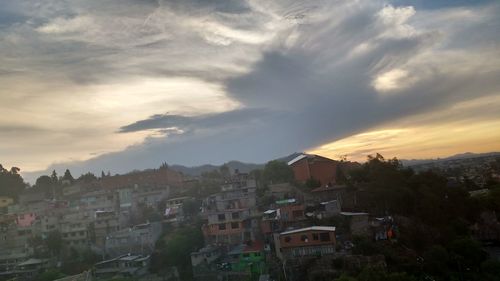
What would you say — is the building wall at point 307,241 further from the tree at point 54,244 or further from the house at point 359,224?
the tree at point 54,244

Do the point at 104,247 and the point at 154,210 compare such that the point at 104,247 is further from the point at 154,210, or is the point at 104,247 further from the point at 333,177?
the point at 333,177

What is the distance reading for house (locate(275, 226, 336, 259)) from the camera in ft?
77.2

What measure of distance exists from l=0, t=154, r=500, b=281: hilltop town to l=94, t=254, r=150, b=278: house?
0.06 m

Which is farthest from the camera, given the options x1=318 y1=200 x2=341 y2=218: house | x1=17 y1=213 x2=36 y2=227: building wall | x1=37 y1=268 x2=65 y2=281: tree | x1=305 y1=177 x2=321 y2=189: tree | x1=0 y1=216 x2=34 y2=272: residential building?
x1=17 y1=213 x2=36 y2=227: building wall

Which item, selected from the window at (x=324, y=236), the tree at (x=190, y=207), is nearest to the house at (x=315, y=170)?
the tree at (x=190, y=207)

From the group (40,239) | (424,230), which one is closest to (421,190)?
(424,230)

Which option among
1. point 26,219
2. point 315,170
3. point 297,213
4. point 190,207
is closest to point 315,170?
point 315,170

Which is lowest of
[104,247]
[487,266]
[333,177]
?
[487,266]

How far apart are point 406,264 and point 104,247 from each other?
20530mm

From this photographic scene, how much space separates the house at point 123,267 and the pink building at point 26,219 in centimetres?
1201

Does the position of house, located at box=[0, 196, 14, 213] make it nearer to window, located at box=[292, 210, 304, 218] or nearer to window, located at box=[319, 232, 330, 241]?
window, located at box=[292, 210, 304, 218]

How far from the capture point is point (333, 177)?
39.2 meters

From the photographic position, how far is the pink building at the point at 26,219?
36234 mm

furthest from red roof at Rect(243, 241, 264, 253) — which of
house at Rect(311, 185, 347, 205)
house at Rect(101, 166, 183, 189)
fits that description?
house at Rect(101, 166, 183, 189)
